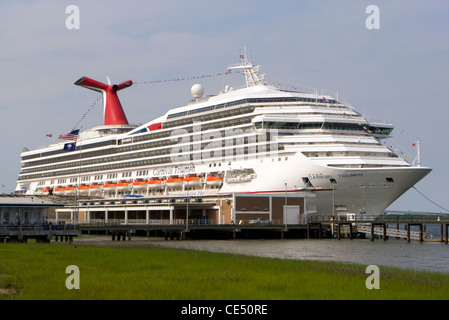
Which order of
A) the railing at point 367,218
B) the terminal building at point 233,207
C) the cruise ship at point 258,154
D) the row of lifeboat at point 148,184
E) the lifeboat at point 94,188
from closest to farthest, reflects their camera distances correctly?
1. the cruise ship at point 258,154
2. the railing at point 367,218
3. the terminal building at point 233,207
4. the row of lifeboat at point 148,184
5. the lifeboat at point 94,188

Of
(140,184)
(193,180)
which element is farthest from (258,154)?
(140,184)

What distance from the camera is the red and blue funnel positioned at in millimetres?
107938

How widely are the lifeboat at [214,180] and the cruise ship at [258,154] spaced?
164mm

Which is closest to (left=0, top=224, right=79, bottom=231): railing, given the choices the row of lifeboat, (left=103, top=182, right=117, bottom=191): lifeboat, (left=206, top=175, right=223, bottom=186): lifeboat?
(left=206, top=175, right=223, bottom=186): lifeboat

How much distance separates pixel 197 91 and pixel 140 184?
1511 cm

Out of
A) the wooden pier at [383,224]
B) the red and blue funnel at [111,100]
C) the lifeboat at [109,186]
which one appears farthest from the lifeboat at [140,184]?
the wooden pier at [383,224]

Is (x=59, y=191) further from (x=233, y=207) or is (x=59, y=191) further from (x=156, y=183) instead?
(x=233, y=207)

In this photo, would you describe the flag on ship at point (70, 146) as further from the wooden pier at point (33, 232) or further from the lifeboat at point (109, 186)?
the wooden pier at point (33, 232)

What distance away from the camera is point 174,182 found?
8388cm

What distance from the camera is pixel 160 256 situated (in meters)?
36.8

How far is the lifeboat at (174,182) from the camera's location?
273 feet

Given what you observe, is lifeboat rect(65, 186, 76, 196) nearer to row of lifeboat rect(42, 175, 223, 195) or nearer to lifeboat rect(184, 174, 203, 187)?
row of lifeboat rect(42, 175, 223, 195)
